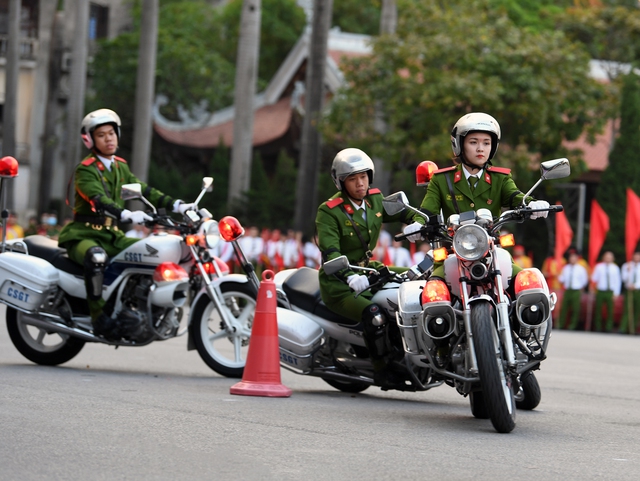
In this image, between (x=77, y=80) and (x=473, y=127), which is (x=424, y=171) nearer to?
(x=473, y=127)

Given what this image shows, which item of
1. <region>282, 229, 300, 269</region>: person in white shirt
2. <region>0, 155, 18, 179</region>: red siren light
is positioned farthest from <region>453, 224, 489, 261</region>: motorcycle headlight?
<region>282, 229, 300, 269</region>: person in white shirt

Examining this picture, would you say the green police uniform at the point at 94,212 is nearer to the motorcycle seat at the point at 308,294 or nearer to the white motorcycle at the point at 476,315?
the motorcycle seat at the point at 308,294

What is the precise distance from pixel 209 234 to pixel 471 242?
368 cm

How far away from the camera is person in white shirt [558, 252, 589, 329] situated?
2673cm

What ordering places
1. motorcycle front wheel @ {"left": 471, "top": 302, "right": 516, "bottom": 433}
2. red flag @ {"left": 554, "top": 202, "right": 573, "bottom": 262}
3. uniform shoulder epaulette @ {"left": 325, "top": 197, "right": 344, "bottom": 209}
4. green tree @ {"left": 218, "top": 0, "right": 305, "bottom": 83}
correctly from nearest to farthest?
1. motorcycle front wheel @ {"left": 471, "top": 302, "right": 516, "bottom": 433}
2. uniform shoulder epaulette @ {"left": 325, "top": 197, "right": 344, "bottom": 209}
3. red flag @ {"left": 554, "top": 202, "right": 573, "bottom": 262}
4. green tree @ {"left": 218, "top": 0, "right": 305, "bottom": 83}

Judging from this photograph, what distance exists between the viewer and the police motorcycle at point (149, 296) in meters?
11.0

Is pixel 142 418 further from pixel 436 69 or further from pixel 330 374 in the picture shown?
pixel 436 69

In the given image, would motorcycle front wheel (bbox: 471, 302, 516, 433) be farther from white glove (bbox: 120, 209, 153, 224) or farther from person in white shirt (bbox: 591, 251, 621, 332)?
person in white shirt (bbox: 591, 251, 621, 332)

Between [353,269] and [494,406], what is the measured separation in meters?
2.33

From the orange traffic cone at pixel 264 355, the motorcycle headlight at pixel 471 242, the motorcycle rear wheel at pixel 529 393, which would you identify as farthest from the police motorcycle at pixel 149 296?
the motorcycle headlight at pixel 471 242

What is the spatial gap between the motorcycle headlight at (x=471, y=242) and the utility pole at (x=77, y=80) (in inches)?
1161

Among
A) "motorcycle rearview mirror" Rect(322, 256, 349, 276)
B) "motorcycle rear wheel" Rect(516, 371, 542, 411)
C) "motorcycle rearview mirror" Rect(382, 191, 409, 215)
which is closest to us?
"motorcycle rearview mirror" Rect(382, 191, 409, 215)

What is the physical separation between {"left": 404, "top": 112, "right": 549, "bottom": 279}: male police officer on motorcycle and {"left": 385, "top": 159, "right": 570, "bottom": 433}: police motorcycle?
478 millimetres

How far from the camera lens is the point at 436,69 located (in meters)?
29.5
